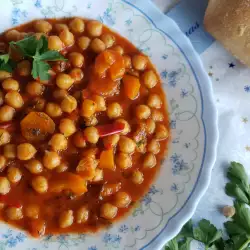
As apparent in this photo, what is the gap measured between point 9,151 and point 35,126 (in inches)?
10.3

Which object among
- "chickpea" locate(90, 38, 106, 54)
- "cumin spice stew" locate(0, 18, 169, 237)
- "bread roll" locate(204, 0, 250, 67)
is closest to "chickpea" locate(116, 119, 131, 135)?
"cumin spice stew" locate(0, 18, 169, 237)

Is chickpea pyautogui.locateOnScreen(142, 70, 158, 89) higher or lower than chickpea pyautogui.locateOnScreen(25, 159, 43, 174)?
higher

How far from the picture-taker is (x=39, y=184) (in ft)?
10.5

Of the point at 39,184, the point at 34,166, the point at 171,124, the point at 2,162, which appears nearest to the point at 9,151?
the point at 2,162

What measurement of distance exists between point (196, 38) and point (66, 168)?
1.56m

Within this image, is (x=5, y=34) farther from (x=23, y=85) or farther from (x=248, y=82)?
(x=248, y=82)

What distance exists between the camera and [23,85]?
3445 mm

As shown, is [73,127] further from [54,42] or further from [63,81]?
[54,42]

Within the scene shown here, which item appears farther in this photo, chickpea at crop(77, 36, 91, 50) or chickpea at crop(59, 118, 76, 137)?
chickpea at crop(77, 36, 91, 50)

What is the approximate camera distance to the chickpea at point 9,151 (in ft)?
10.8

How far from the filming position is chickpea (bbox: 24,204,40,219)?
126 inches

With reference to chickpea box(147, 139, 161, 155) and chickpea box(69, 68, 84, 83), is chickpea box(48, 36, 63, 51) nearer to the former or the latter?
chickpea box(69, 68, 84, 83)

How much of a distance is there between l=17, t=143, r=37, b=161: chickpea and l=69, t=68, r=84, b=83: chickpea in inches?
23.3

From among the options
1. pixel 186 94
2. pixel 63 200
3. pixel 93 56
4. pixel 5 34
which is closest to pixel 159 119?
pixel 186 94
